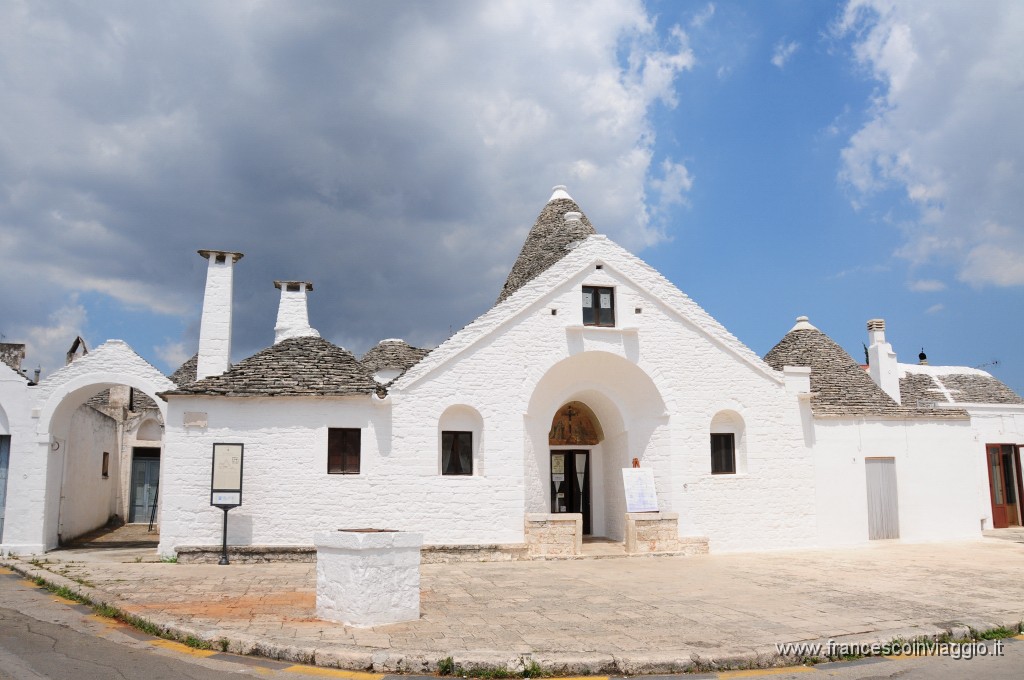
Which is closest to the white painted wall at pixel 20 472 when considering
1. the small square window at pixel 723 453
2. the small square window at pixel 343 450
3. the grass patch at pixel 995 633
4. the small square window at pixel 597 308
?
the small square window at pixel 343 450

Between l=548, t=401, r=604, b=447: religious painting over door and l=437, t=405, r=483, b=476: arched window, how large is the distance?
278 cm

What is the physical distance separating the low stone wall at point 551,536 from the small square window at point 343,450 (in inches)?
143

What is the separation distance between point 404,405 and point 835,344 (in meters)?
12.5

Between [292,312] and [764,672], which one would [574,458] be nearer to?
[292,312]

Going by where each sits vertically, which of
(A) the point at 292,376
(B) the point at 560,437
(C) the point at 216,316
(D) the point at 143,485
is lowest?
(D) the point at 143,485

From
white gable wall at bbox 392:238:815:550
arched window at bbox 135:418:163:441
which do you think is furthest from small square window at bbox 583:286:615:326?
arched window at bbox 135:418:163:441

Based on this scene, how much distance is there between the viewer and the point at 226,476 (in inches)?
543

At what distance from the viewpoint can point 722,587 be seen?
10.7 metres

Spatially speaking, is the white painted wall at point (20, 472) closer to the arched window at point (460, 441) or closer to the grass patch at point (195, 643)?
the arched window at point (460, 441)

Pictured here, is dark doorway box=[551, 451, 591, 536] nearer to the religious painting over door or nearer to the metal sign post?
the religious painting over door

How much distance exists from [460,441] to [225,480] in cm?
452

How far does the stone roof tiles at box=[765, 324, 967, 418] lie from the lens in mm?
17750

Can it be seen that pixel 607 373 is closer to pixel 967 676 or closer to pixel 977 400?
pixel 967 676

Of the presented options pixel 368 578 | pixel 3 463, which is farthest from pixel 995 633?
pixel 3 463
